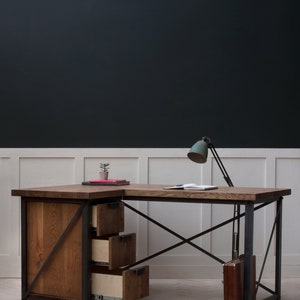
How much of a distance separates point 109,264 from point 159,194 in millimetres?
513

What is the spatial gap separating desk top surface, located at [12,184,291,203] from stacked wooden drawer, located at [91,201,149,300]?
101 mm

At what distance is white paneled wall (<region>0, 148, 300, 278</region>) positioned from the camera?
514 centimetres

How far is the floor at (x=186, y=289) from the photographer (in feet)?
14.8

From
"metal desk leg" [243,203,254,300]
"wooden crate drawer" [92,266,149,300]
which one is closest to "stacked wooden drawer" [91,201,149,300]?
"wooden crate drawer" [92,266,149,300]

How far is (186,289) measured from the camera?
4.79 metres

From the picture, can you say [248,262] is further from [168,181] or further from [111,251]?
[168,181]

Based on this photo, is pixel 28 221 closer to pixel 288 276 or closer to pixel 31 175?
pixel 31 175

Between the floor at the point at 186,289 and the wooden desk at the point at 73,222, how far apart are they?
1.47 feet

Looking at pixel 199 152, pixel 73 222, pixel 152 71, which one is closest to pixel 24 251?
pixel 73 222

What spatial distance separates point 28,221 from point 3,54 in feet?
5.16

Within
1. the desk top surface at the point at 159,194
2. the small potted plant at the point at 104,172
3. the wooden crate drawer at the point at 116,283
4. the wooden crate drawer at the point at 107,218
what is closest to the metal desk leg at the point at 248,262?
the desk top surface at the point at 159,194

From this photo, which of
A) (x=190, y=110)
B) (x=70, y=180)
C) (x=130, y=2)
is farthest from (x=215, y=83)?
(x=70, y=180)

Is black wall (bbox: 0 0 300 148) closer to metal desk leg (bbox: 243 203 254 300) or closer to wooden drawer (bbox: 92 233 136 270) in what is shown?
wooden drawer (bbox: 92 233 136 270)

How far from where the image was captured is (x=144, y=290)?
4.23 meters
